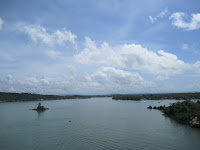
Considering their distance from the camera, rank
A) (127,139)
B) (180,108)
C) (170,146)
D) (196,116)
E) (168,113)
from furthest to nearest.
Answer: (168,113)
(180,108)
(196,116)
(127,139)
(170,146)

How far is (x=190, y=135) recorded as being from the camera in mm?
31516

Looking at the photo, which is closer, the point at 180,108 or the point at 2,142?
the point at 2,142

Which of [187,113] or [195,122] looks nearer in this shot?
Answer: [195,122]

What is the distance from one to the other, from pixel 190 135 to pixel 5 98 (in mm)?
179324

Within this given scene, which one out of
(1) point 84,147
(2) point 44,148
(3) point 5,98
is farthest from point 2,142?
(3) point 5,98

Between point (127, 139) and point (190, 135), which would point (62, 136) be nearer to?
point (127, 139)

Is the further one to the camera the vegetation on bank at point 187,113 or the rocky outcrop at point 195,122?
the vegetation on bank at point 187,113

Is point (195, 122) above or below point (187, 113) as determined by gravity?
below

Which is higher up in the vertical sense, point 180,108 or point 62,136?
point 180,108

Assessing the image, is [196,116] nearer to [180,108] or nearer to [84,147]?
[180,108]

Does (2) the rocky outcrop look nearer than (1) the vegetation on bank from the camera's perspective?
Yes

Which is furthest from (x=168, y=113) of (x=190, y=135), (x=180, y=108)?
(x=190, y=135)

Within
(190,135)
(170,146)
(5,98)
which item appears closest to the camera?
(170,146)

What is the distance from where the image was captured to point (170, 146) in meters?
25.6
